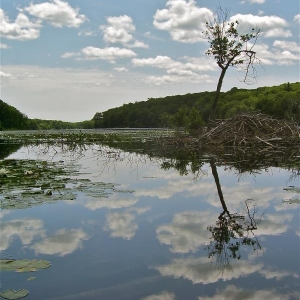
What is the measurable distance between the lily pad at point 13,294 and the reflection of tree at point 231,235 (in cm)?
152

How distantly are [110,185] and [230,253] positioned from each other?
390cm

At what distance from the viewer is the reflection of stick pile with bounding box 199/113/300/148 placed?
1648 centimetres

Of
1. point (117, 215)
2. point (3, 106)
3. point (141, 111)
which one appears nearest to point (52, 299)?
point (117, 215)

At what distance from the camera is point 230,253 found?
3.37 m

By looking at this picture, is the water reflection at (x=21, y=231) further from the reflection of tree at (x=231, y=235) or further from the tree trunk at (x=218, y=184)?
the tree trunk at (x=218, y=184)

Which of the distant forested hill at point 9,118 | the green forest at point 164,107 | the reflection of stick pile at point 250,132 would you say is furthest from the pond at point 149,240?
the distant forested hill at point 9,118

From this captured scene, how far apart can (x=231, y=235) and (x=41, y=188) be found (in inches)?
148

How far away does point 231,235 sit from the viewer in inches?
153

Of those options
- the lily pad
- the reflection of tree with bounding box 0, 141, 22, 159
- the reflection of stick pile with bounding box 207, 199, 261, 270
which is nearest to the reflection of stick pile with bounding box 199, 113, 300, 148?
the reflection of tree with bounding box 0, 141, 22, 159

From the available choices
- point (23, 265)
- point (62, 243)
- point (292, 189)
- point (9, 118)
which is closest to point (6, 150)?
point (292, 189)

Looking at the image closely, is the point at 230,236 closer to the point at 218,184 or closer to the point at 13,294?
the point at 13,294

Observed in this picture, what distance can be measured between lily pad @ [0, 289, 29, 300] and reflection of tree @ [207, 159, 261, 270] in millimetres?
1517

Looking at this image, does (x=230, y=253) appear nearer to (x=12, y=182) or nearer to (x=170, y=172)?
(x=12, y=182)

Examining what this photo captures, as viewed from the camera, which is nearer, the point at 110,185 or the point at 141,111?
the point at 110,185
